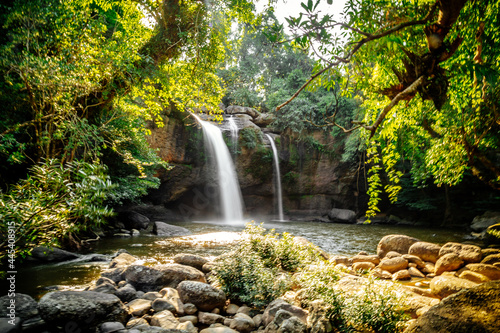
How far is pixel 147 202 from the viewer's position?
19.2 metres

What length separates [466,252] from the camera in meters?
6.81

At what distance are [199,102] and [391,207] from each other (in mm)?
21266

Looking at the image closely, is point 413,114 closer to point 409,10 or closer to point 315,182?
point 409,10

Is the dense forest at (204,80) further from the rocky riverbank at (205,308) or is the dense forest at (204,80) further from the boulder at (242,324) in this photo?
the boulder at (242,324)

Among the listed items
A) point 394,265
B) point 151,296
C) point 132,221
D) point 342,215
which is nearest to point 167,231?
point 132,221

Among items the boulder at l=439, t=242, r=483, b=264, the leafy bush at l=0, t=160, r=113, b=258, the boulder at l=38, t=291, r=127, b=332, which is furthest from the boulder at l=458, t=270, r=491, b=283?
the leafy bush at l=0, t=160, r=113, b=258

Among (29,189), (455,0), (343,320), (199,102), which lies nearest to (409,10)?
(455,0)

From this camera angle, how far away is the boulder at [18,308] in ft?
11.3

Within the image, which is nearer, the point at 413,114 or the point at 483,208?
the point at 413,114

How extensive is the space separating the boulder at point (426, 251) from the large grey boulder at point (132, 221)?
12.6 m

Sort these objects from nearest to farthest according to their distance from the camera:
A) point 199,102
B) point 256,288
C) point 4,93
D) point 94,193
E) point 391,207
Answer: point 94,193 → point 256,288 → point 4,93 → point 199,102 → point 391,207

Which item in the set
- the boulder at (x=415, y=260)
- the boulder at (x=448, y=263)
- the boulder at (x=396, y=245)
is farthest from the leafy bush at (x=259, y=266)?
the boulder at (x=396, y=245)

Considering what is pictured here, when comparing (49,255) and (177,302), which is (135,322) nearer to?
(177,302)

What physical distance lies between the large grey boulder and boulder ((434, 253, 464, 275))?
1309 centimetres
